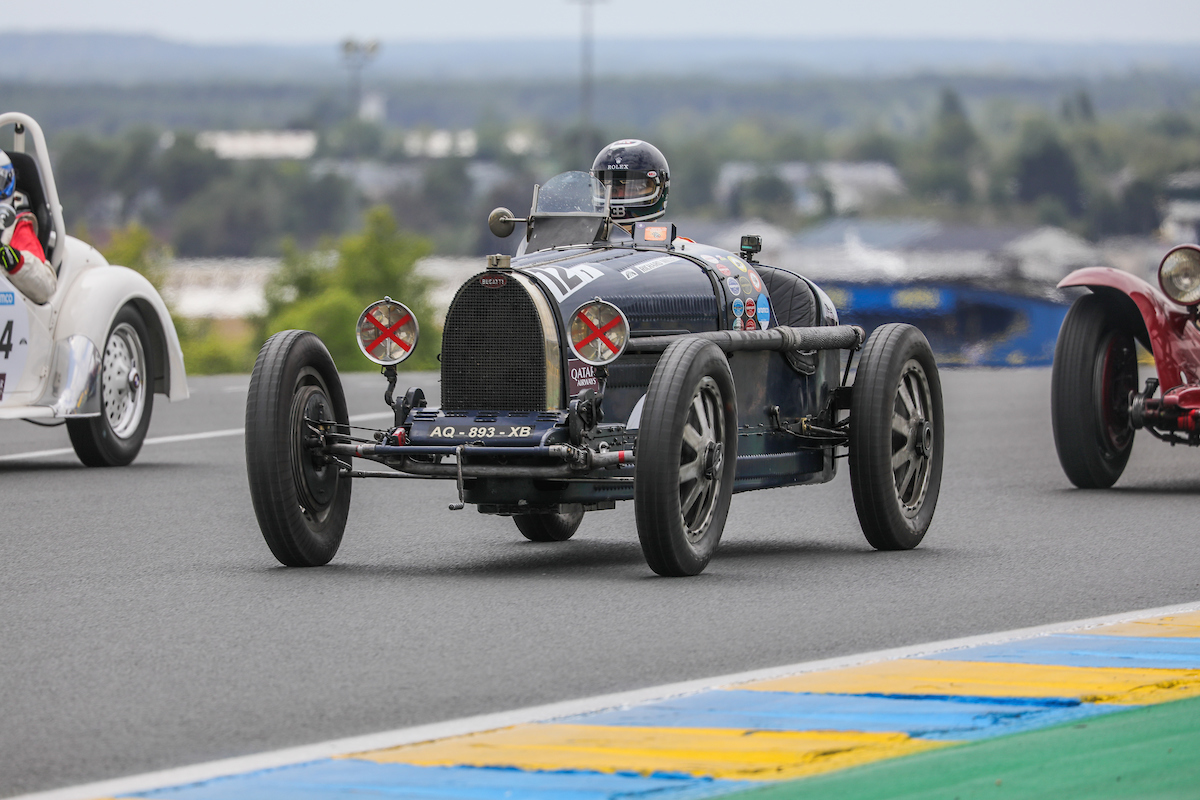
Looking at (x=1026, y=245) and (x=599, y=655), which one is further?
(x=1026, y=245)

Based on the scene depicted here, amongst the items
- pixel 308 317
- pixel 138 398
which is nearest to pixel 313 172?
pixel 308 317

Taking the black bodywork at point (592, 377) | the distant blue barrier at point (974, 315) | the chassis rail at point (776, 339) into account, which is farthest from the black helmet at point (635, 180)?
the distant blue barrier at point (974, 315)

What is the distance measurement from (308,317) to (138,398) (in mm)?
85105

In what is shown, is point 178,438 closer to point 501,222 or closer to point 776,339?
point 501,222

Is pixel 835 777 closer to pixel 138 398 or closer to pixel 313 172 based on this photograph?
pixel 138 398

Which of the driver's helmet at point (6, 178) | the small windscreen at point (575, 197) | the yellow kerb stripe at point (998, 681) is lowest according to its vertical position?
the yellow kerb stripe at point (998, 681)

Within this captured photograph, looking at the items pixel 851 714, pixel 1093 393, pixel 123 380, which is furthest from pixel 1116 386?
pixel 851 714

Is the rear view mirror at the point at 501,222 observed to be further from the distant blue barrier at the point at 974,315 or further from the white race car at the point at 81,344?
the distant blue barrier at the point at 974,315

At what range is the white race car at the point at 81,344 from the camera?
13.9m

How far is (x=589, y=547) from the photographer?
1063 cm

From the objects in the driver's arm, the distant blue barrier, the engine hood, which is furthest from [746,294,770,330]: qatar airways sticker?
the distant blue barrier

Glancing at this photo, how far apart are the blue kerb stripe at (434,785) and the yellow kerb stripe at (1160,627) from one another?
2.73 meters

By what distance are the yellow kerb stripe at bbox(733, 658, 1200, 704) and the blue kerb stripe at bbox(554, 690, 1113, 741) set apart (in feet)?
0.35

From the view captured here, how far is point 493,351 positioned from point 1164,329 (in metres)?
5.08
